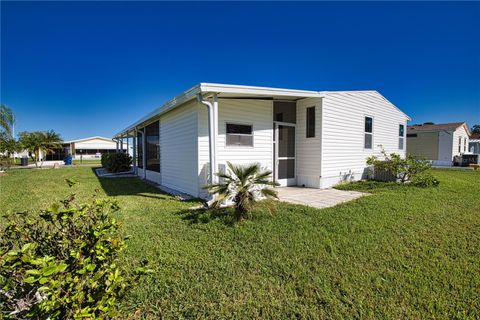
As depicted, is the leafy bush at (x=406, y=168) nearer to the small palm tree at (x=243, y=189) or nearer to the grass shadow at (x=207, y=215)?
the small palm tree at (x=243, y=189)

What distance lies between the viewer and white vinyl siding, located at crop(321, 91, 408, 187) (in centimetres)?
871

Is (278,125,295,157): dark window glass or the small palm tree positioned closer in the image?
the small palm tree

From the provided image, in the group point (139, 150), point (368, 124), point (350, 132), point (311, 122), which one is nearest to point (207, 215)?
point (311, 122)

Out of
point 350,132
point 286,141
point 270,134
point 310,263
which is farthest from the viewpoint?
point 350,132

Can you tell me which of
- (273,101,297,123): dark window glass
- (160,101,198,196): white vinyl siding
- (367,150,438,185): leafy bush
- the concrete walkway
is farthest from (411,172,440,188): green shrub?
(160,101,198,196): white vinyl siding

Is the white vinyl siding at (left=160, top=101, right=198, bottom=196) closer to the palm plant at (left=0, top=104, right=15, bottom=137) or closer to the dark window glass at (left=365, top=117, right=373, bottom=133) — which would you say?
the dark window glass at (left=365, top=117, right=373, bottom=133)

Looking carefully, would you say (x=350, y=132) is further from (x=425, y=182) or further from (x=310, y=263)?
(x=310, y=263)

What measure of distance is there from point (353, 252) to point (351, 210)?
7.47 feet

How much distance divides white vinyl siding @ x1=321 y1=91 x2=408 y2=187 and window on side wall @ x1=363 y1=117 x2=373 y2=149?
0.20 metres

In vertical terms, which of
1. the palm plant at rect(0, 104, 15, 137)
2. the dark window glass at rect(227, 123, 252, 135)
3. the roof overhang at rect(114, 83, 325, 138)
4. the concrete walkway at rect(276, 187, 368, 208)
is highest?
the palm plant at rect(0, 104, 15, 137)

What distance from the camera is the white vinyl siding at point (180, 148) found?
7.32m

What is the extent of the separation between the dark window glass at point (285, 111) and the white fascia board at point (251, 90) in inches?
39.1

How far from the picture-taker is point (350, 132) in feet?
31.8

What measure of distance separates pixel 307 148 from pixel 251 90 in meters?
3.59
